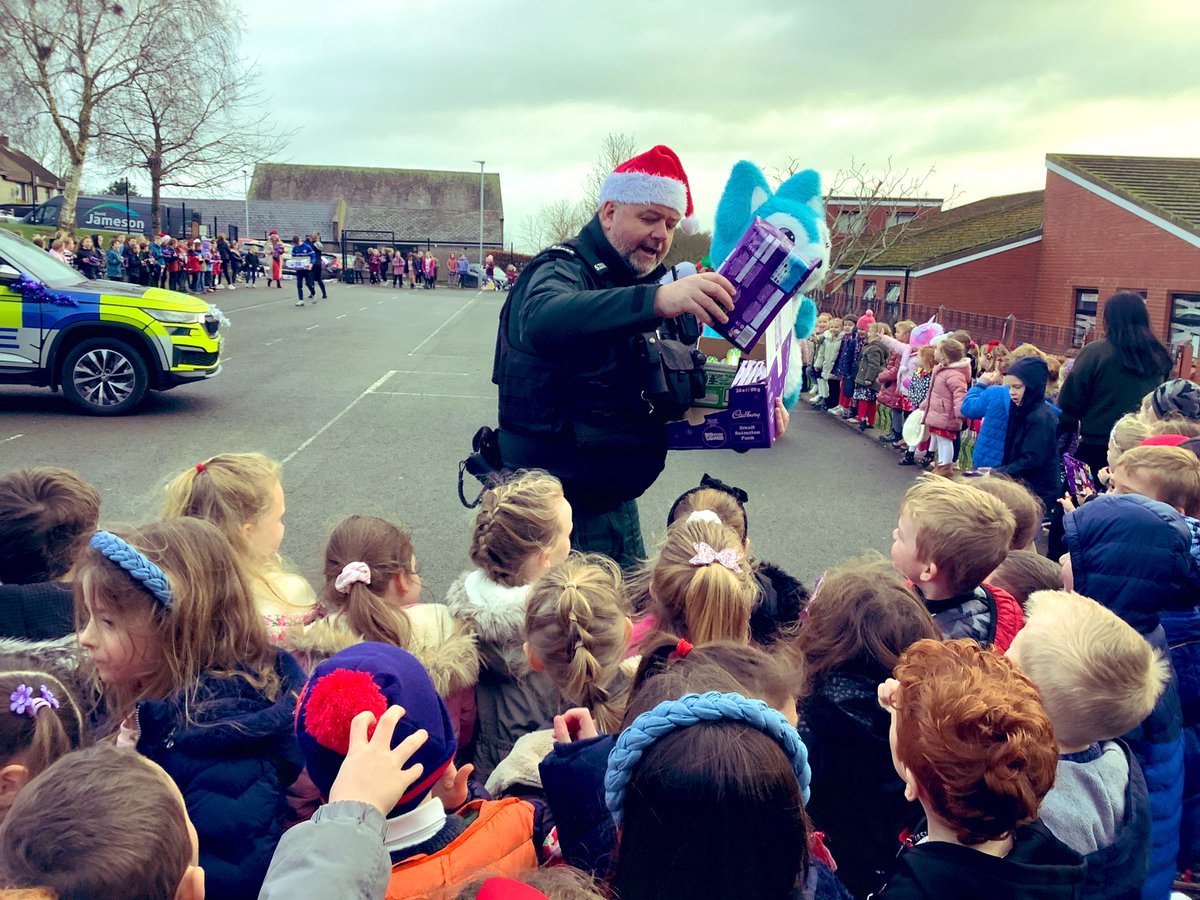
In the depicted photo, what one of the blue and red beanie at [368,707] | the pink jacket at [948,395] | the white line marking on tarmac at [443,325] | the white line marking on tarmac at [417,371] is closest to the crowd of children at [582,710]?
the blue and red beanie at [368,707]

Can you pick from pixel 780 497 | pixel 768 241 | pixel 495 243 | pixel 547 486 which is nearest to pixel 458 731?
pixel 547 486

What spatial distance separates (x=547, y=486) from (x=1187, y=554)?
206 cm

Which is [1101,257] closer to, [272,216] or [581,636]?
[581,636]

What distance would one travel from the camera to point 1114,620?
233 cm

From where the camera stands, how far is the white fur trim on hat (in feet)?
10.7

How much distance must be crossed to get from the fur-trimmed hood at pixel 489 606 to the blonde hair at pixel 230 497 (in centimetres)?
68

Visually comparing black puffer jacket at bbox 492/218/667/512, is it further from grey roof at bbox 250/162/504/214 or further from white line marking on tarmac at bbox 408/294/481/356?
grey roof at bbox 250/162/504/214

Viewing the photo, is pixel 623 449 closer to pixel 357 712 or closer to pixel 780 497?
pixel 357 712

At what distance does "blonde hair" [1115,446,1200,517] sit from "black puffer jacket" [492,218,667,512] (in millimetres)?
1967

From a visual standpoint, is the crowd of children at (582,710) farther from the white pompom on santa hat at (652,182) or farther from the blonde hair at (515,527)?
the white pompom on santa hat at (652,182)

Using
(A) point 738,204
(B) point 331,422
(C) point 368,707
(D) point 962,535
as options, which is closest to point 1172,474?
(D) point 962,535

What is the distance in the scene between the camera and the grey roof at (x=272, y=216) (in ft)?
206

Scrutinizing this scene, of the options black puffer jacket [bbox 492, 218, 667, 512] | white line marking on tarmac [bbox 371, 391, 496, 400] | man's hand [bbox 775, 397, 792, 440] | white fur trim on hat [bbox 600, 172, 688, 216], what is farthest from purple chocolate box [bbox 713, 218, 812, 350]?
white line marking on tarmac [bbox 371, 391, 496, 400]

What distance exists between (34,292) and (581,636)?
30.6 feet
